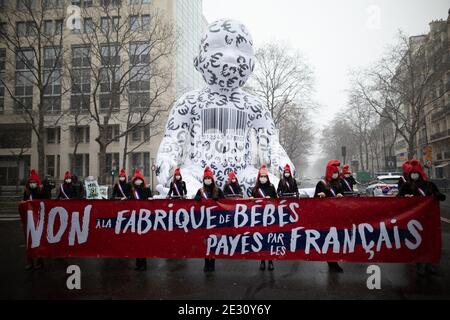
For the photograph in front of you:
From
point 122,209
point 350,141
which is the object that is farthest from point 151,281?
point 350,141

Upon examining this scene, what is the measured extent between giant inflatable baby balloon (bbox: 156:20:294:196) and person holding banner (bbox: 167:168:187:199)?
0.45 feet

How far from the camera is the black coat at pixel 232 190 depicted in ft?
17.1

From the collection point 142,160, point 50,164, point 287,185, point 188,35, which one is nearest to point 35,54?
point 287,185

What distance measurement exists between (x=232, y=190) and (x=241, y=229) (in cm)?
104

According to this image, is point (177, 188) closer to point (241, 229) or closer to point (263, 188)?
point (263, 188)

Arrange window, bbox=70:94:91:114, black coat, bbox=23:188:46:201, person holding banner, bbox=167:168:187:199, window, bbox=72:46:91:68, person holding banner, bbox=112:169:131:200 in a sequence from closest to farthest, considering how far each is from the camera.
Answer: person holding banner, bbox=167:168:187:199 < black coat, bbox=23:188:46:201 < person holding banner, bbox=112:169:131:200 < window, bbox=72:46:91:68 < window, bbox=70:94:91:114

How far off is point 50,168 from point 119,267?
3291 centimetres

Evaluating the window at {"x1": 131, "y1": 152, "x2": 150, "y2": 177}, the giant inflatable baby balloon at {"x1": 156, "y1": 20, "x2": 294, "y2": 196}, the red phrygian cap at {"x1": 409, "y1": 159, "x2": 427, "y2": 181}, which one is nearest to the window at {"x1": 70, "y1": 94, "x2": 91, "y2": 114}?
the window at {"x1": 131, "y1": 152, "x2": 150, "y2": 177}

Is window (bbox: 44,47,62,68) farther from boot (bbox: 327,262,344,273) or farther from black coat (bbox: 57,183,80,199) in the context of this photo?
boot (bbox: 327,262,344,273)

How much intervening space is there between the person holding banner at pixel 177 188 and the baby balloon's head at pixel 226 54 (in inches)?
67.5

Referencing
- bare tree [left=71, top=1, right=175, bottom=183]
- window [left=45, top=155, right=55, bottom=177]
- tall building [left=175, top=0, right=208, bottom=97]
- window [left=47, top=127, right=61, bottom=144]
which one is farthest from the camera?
tall building [left=175, top=0, right=208, bottom=97]

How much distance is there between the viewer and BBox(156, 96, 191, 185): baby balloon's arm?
5645mm
